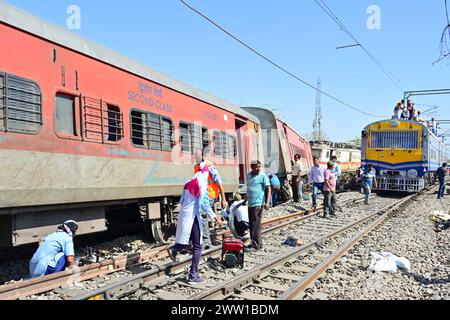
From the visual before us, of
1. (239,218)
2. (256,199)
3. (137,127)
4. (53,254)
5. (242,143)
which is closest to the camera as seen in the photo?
(53,254)

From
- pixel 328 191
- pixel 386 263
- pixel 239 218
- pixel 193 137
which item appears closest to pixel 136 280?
pixel 239 218

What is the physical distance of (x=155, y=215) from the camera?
26.1 feet

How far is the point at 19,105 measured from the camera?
16.6 ft

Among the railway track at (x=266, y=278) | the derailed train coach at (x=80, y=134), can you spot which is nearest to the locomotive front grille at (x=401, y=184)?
the railway track at (x=266, y=278)

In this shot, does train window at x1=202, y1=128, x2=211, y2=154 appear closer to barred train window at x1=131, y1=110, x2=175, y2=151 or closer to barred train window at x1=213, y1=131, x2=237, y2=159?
barred train window at x1=213, y1=131, x2=237, y2=159

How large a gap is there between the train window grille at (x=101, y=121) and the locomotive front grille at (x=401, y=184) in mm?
15667

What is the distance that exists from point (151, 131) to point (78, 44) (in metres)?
2.08

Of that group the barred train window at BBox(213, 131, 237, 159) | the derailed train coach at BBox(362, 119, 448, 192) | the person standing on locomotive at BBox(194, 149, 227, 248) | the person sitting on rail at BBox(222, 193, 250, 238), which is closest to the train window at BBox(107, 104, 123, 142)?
the person standing on locomotive at BBox(194, 149, 227, 248)

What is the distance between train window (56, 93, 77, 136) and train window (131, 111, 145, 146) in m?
1.31

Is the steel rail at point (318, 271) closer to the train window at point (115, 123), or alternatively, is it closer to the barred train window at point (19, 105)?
the train window at point (115, 123)

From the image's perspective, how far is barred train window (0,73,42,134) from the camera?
4844 millimetres

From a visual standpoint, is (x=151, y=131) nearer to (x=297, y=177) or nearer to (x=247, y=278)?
(x=247, y=278)
